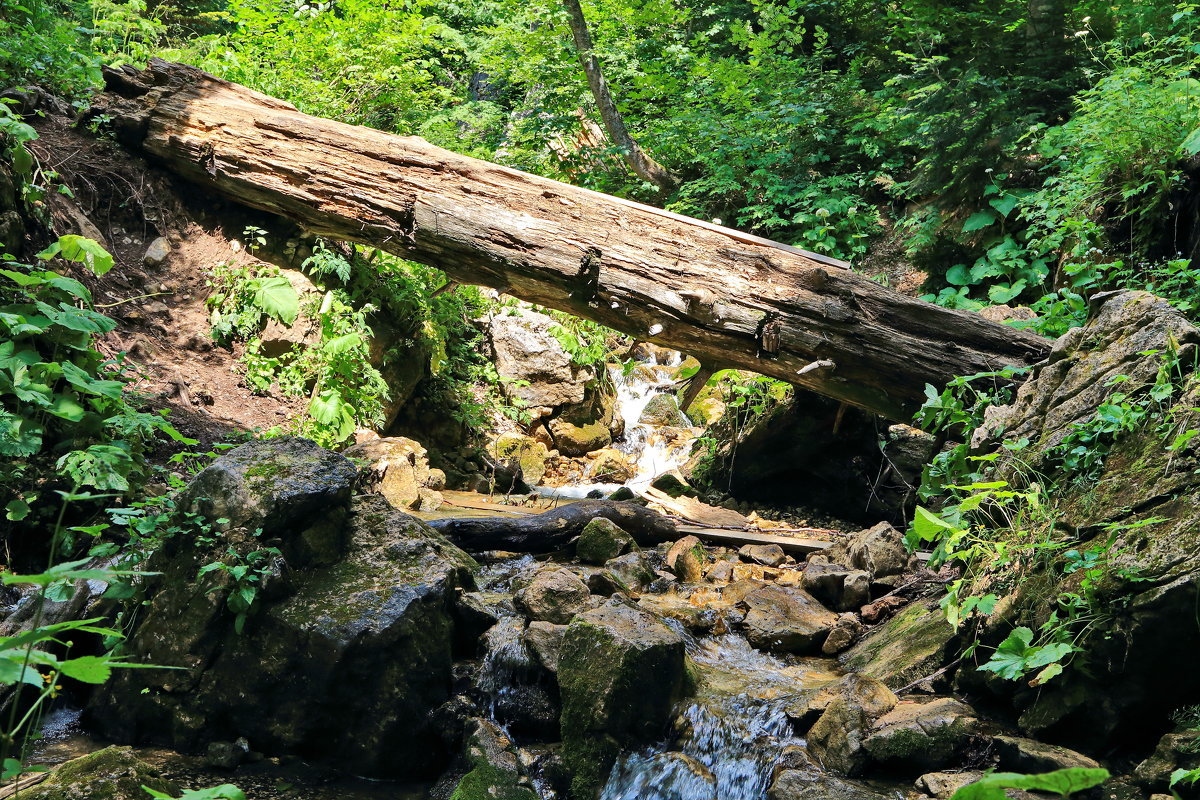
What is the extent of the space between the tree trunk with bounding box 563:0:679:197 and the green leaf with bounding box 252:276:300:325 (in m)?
4.96

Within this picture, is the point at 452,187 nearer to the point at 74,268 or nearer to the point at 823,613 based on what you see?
the point at 74,268

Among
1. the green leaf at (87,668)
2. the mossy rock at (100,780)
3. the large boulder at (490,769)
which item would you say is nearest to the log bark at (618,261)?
the large boulder at (490,769)

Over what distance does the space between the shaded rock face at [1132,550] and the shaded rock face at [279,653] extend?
2.87m

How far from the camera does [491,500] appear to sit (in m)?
8.01

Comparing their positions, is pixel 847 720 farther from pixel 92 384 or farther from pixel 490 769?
pixel 92 384

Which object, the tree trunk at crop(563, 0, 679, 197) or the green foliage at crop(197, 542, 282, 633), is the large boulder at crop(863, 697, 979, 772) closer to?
the green foliage at crop(197, 542, 282, 633)

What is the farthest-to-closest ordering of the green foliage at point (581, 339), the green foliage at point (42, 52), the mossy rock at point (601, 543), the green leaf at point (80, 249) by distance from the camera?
1. the green foliage at point (581, 339)
2. the green foliage at point (42, 52)
3. the mossy rock at point (601, 543)
4. the green leaf at point (80, 249)

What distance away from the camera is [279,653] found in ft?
12.6

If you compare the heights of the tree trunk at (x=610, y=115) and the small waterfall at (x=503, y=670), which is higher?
the tree trunk at (x=610, y=115)

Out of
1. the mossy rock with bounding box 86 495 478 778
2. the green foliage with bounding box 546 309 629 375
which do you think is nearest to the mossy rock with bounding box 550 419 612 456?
the green foliage with bounding box 546 309 629 375

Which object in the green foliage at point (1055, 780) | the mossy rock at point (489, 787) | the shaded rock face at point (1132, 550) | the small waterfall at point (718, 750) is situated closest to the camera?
the green foliage at point (1055, 780)

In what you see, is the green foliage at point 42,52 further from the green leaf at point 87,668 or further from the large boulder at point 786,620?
the large boulder at point 786,620

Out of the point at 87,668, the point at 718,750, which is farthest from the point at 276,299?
the point at 87,668

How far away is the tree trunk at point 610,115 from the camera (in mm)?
10055
